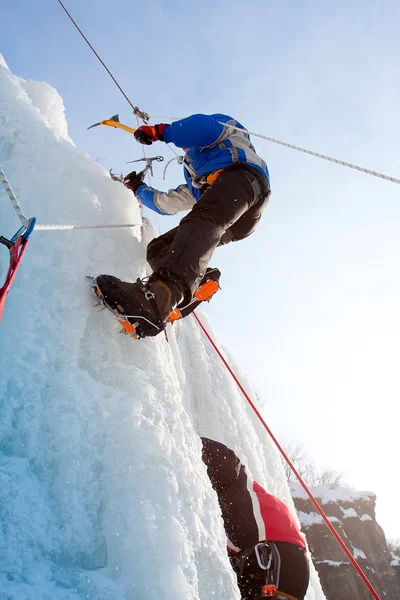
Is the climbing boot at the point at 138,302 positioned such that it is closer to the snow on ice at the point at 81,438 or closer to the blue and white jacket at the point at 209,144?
the snow on ice at the point at 81,438

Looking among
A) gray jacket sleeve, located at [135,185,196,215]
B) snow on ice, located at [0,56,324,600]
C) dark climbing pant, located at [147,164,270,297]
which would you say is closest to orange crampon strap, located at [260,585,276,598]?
snow on ice, located at [0,56,324,600]

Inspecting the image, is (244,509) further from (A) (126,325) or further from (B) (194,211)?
(B) (194,211)

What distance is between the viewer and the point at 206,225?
197cm

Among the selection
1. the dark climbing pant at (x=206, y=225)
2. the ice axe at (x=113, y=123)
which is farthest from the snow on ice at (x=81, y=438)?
the ice axe at (x=113, y=123)

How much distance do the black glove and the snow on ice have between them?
726 millimetres

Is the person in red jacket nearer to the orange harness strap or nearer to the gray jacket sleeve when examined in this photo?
the orange harness strap

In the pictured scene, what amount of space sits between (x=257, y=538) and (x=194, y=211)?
5.88 feet

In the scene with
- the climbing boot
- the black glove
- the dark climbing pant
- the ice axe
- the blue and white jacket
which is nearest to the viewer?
the climbing boot

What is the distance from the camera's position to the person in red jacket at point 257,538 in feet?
6.48

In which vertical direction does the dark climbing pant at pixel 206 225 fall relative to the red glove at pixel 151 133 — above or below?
below

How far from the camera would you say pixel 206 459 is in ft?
7.83

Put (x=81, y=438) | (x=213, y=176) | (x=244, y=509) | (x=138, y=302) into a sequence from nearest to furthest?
1. (x=81, y=438)
2. (x=138, y=302)
3. (x=244, y=509)
4. (x=213, y=176)

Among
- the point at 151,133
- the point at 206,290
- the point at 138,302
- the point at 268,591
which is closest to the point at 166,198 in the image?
the point at 151,133

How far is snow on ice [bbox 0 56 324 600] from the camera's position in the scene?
3.48 ft
